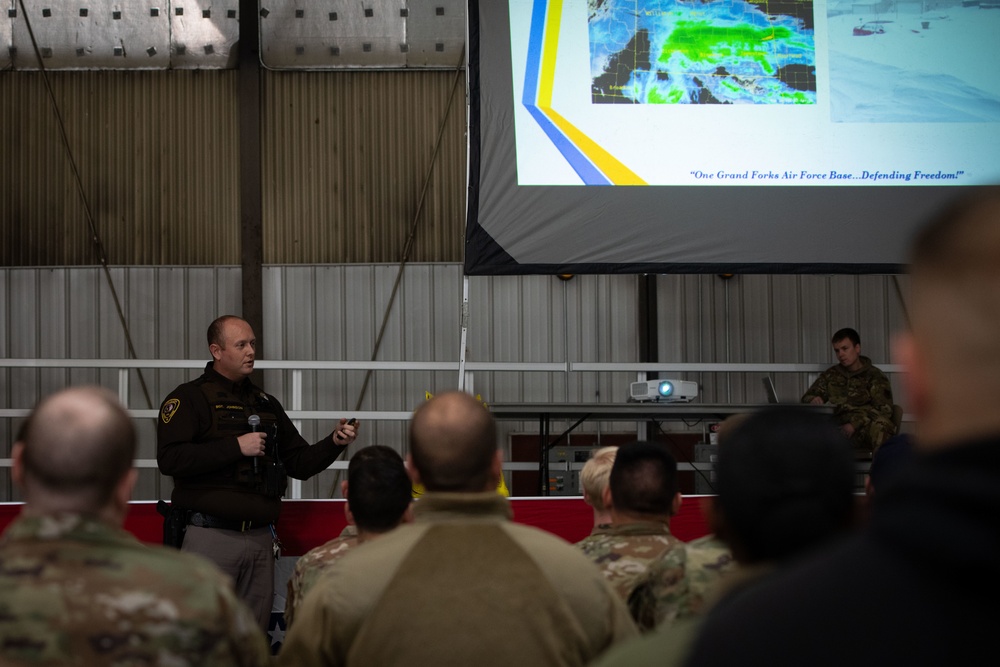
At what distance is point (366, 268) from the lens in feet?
43.1

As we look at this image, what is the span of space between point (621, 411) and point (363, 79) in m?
7.69

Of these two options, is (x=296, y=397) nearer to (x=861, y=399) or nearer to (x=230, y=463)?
(x=230, y=463)

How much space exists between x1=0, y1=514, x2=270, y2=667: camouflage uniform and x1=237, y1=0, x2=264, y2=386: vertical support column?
11.2m

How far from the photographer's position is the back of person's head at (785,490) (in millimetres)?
1431

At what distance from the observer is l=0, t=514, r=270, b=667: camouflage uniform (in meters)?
1.78

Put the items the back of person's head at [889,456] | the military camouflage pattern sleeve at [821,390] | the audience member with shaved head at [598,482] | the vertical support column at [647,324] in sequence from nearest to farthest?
1. the audience member with shaved head at [598,482]
2. the back of person's head at [889,456]
3. the military camouflage pattern sleeve at [821,390]
4. the vertical support column at [647,324]

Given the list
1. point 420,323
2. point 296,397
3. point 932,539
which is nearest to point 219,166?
point 420,323

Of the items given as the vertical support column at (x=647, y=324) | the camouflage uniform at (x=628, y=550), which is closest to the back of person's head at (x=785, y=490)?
the camouflage uniform at (x=628, y=550)

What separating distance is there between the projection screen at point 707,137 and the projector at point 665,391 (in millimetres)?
907

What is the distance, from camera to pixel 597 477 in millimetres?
3781

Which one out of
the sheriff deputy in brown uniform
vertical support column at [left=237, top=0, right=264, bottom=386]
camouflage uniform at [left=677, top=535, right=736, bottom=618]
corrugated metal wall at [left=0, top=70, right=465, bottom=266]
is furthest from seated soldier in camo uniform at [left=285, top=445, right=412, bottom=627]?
corrugated metal wall at [left=0, top=70, right=465, bottom=266]

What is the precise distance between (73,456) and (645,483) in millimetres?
1839

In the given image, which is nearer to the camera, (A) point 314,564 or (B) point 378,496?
(B) point 378,496

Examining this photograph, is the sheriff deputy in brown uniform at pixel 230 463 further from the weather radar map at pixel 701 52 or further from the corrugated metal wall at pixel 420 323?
the corrugated metal wall at pixel 420 323
